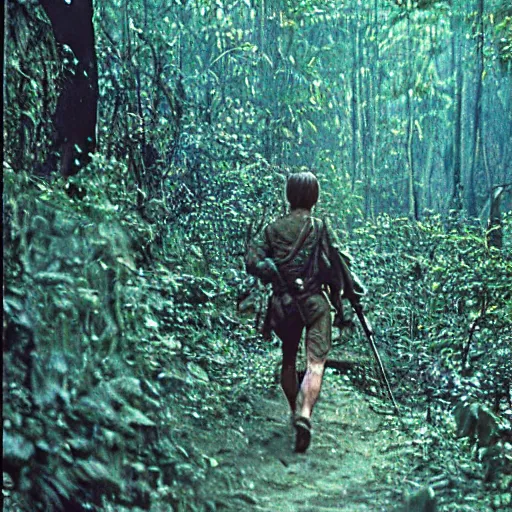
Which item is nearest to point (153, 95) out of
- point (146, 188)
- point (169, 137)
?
point (169, 137)

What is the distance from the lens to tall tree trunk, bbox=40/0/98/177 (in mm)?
3574

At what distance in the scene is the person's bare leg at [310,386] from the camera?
3.33 metres

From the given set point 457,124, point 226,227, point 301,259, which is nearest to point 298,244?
point 301,259

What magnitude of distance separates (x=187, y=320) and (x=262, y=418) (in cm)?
61

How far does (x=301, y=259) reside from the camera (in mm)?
3406

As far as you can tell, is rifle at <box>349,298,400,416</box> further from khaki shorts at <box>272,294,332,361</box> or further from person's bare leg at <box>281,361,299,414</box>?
person's bare leg at <box>281,361,299,414</box>

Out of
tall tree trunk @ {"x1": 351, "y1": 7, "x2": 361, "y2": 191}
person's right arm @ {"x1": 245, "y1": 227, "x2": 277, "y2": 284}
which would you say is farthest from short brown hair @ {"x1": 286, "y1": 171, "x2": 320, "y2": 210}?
tall tree trunk @ {"x1": 351, "y1": 7, "x2": 361, "y2": 191}

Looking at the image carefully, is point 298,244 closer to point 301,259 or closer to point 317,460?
point 301,259

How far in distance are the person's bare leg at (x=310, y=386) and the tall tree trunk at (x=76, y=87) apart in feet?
5.14

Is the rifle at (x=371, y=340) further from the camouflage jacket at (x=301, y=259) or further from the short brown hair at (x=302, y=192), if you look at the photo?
the short brown hair at (x=302, y=192)

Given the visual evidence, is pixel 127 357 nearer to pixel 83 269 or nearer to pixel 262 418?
pixel 83 269

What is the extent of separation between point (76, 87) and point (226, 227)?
1.11 meters

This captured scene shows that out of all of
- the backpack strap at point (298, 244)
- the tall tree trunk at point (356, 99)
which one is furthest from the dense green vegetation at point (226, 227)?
the backpack strap at point (298, 244)

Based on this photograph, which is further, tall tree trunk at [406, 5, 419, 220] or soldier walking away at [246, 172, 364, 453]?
tall tree trunk at [406, 5, 419, 220]
